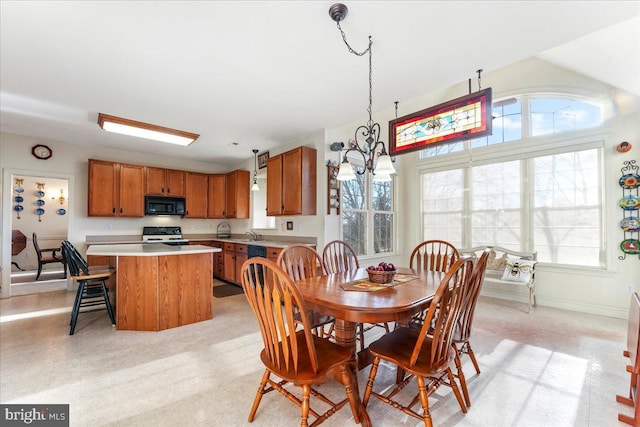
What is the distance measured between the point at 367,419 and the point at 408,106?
4.65 m

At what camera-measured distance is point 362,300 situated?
5.24ft

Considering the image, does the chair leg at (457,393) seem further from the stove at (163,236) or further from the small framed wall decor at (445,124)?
the stove at (163,236)

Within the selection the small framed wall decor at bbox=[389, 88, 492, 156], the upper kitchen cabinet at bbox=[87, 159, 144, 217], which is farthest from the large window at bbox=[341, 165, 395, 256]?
the upper kitchen cabinet at bbox=[87, 159, 144, 217]

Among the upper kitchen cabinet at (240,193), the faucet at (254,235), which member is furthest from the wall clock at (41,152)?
the faucet at (254,235)

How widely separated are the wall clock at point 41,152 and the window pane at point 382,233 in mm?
5754

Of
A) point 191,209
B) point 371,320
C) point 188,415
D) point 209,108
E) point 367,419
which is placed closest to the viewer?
point 371,320

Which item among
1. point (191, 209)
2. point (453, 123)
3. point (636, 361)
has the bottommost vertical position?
point (636, 361)

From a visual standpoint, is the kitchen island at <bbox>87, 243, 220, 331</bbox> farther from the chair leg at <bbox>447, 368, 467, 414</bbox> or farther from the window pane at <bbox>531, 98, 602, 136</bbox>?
the window pane at <bbox>531, 98, 602, 136</bbox>

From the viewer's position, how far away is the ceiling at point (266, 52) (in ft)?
6.00

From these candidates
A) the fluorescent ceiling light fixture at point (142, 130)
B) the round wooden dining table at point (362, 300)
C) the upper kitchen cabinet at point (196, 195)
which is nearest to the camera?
the round wooden dining table at point (362, 300)

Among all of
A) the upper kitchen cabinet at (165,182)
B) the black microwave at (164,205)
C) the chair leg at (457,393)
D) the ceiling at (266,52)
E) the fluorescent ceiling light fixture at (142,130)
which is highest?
the ceiling at (266,52)

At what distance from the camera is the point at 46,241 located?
711 centimetres

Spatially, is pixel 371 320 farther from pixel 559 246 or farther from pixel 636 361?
pixel 559 246

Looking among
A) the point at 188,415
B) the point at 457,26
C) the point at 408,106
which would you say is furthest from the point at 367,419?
the point at 408,106
